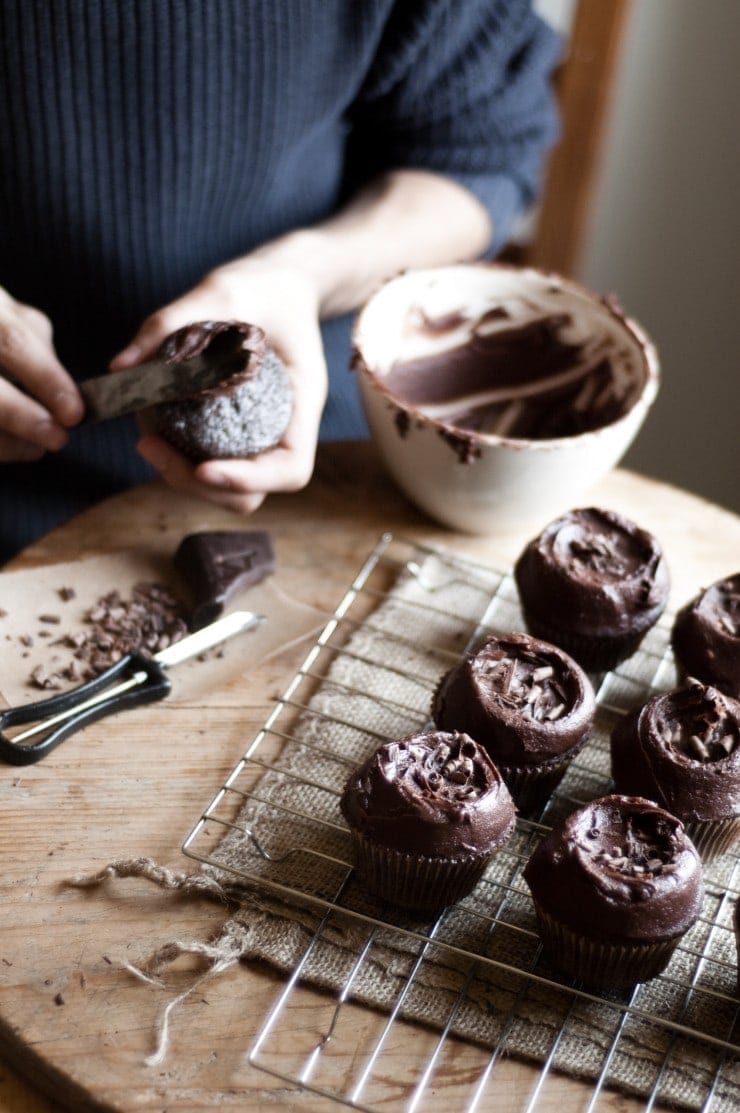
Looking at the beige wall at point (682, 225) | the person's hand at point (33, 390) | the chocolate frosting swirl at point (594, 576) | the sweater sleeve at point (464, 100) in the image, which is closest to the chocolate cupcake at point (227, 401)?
Answer: the person's hand at point (33, 390)

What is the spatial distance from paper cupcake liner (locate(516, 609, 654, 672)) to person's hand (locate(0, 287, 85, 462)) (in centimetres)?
63

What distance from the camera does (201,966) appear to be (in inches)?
43.0

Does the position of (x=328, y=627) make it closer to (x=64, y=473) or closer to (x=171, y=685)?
(x=171, y=685)

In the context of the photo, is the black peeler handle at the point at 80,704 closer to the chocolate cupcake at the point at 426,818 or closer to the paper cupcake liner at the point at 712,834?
the chocolate cupcake at the point at 426,818

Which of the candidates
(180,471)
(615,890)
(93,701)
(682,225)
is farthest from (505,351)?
(682,225)

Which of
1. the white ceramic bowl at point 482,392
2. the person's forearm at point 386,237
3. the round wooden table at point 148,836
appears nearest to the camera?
the round wooden table at point 148,836

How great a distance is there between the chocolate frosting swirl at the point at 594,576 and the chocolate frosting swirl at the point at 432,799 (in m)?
0.28

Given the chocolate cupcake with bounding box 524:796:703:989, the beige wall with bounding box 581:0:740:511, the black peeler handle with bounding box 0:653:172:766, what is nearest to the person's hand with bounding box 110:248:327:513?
the black peeler handle with bounding box 0:653:172:766

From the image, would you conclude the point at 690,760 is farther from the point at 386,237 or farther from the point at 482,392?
the point at 386,237

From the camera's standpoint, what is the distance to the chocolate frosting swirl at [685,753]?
45.4 inches

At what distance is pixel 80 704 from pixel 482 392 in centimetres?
77

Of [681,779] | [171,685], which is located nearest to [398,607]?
[171,685]

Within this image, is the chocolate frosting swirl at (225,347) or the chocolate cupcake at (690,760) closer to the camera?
the chocolate cupcake at (690,760)

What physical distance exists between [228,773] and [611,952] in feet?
1.51
